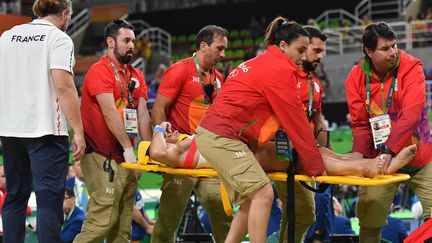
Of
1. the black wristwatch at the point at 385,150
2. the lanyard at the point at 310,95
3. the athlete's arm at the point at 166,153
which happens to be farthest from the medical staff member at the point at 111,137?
the black wristwatch at the point at 385,150

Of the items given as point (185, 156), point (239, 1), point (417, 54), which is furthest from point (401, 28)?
point (185, 156)

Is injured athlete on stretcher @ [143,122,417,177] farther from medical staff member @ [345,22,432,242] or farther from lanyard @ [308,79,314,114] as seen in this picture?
lanyard @ [308,79,314,114]

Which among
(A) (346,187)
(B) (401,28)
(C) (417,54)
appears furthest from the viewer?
(B) (401,28)

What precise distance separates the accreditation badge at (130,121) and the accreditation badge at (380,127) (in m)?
1.72

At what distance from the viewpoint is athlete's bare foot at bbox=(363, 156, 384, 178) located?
4.49 metres

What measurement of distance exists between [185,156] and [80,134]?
31.7 inches

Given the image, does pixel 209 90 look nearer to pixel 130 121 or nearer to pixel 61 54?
pixel 130 121

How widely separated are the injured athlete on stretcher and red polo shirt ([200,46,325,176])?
0.20m

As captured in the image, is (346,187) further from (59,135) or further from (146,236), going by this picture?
(59,135)

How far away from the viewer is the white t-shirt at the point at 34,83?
4.47m

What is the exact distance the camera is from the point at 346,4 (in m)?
20.2

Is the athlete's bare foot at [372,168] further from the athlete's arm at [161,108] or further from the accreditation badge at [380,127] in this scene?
the athlete's arm at [161,108]

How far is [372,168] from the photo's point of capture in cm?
451

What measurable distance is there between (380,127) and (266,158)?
2.78ft
